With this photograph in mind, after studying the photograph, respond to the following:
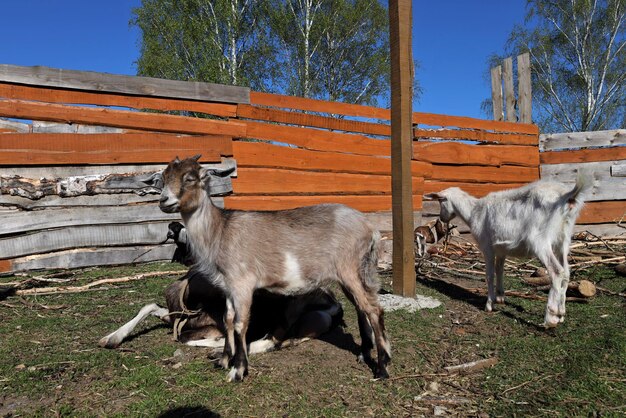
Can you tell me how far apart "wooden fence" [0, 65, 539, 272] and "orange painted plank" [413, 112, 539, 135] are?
1558 mm

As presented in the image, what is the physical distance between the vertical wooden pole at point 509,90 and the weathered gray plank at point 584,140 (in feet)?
3.48

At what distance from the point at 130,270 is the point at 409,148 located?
4533 mm

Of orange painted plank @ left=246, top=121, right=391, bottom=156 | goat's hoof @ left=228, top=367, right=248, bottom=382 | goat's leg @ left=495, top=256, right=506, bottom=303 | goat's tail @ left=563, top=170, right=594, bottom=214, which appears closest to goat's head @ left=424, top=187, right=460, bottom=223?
goat's leg @ left=495, top=256, right=506, bottom=303

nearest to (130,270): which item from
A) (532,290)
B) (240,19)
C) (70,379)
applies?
(70,379)

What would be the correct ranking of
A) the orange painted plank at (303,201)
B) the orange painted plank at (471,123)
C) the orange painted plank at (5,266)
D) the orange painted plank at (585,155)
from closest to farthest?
the orange painted plank at (5,266) < the orange painted plank at (303,201) < the orange painted plank at (471,123) < the orange painted plank at (585,155)

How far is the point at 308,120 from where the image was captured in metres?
9.13

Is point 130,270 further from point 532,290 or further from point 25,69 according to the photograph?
point 532,290

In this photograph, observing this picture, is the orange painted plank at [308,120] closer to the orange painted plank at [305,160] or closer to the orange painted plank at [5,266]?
the orange painted plank at [305,160]

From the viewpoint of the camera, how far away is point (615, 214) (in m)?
11.1

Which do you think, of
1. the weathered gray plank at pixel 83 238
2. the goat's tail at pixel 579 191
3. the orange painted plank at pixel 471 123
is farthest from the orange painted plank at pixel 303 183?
the goat's tail at pixel 579 191

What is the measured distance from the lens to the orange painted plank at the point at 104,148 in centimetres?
661

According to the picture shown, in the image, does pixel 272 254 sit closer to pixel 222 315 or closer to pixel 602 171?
pixel 222 315

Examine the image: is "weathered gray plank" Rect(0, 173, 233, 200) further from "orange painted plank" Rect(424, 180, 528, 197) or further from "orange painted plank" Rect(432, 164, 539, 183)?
"orange painted plank" Rect(432, 164, 539, 183)

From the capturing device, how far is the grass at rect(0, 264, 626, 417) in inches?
122
